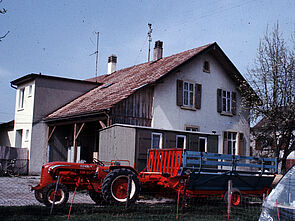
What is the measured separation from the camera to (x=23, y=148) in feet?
78.5

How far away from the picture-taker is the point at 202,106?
23.1 meters

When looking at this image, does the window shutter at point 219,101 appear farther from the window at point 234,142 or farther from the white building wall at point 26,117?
the white building wall at point 26,117

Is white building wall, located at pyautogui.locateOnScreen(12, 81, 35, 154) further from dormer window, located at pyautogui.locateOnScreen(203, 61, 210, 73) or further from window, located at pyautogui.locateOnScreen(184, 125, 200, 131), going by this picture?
dormer window, located at pyautogui.locateOnScreen(203, 61, 210, 73)

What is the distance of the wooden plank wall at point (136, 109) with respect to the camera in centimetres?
1906

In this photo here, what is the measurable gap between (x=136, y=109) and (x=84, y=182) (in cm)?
924

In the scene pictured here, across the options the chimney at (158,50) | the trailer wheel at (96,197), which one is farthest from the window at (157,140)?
the chimney at (158,50)

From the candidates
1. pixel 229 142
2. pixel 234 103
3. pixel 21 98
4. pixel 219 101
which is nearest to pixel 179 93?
pixel 219 101

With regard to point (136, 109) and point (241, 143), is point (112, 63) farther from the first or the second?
point (136, 109)

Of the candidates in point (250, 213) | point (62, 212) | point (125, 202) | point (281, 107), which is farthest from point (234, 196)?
point (281, 107)

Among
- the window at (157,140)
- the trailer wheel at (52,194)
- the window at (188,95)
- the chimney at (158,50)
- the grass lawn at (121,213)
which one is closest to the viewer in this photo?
the grass lawn at (121,213)

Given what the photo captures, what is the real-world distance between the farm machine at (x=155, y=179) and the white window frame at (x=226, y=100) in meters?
11.2

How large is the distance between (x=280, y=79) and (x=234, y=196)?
10.0 meters

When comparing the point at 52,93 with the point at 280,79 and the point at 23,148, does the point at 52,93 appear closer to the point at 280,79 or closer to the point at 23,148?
the point at 23,148

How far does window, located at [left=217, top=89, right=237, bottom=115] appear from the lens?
24.1 metres
